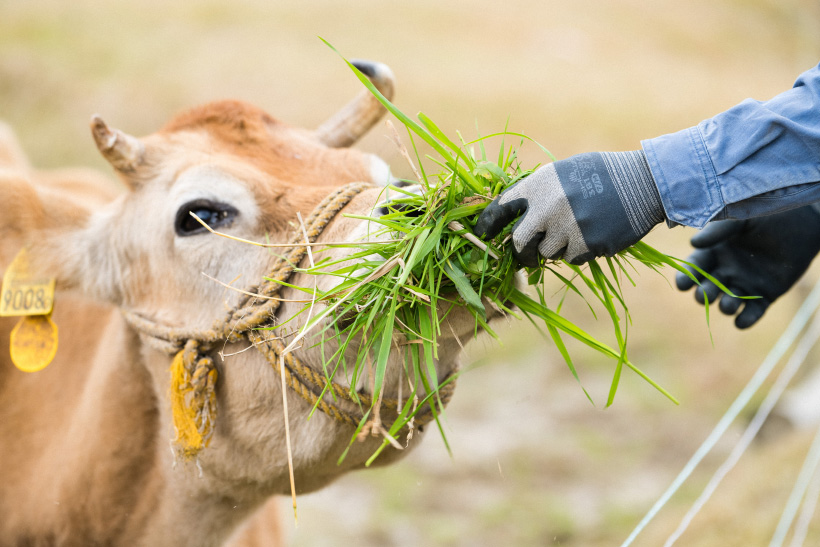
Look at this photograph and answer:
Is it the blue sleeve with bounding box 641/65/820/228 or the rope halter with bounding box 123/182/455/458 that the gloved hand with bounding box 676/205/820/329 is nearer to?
the blue sleeve with bounding box 641/65/820/228

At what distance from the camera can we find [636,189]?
1678 mm

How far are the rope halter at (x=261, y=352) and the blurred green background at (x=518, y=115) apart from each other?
17.7 inches

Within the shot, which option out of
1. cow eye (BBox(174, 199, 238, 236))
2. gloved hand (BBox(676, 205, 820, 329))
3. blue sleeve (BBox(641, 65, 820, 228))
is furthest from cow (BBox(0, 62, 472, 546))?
gloved hand (BBox(676, 205, 820, 329))

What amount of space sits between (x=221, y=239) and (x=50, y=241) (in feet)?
2.68

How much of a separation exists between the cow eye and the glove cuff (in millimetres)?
1181

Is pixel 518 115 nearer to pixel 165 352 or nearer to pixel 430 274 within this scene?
pixel 165 352

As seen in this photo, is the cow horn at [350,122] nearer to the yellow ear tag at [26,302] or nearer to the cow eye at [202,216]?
the cow eye at [202,216]

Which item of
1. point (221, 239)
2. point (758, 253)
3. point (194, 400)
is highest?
point (221, 239)

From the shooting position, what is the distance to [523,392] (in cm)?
675

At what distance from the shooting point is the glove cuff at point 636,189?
1670 mm

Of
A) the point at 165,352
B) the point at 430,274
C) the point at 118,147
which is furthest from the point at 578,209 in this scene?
the point at 118,147

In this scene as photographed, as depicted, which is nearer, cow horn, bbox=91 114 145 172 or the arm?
the arm

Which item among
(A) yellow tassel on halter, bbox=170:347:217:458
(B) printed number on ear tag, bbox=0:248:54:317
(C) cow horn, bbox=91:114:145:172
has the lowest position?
(A) yellow tassel on halter, bbox=170:347:217:458

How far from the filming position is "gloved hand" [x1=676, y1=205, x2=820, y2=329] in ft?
8.93
